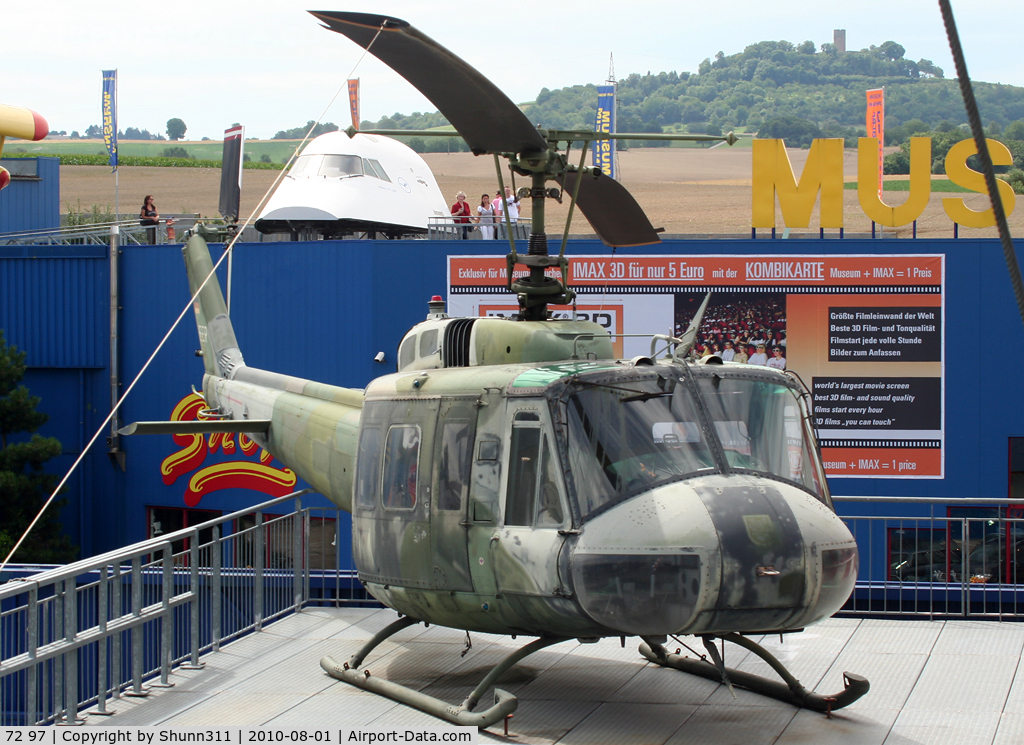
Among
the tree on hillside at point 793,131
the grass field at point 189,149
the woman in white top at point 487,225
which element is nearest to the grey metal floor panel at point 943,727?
the woman in white top at point 487,225

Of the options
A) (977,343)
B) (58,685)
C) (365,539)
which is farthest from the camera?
(977,343)

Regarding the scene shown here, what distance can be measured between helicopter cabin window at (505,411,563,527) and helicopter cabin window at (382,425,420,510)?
39.4 inches

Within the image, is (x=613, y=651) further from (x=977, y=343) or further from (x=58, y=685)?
(x=977, y=343)

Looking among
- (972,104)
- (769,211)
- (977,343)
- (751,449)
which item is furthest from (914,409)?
(972,104)

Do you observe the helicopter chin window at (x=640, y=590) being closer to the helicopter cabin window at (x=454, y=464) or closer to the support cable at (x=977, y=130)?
the helicopter cabin window at (x=454, y=464)

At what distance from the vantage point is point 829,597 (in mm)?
6422

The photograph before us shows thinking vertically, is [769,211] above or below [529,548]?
above

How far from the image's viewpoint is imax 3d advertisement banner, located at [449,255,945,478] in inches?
737

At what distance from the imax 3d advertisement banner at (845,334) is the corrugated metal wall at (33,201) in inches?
694

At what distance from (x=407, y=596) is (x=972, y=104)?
5.21m

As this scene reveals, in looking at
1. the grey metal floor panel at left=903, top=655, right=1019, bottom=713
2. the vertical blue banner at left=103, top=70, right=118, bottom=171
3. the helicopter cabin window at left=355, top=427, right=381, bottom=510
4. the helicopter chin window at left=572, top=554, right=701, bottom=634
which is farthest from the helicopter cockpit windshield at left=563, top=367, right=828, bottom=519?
the vertical blue banner at left=103, top=70, right=118, bottom=171

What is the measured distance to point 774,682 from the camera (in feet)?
25.7

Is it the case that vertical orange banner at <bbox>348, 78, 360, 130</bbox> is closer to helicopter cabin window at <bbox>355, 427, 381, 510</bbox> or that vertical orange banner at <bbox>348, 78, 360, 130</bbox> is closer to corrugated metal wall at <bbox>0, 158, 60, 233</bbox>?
corrugated metal wall at <bbox>0, 158, 60, 233</bbox>

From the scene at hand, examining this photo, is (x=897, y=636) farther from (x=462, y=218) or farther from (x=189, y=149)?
→ (x=189, y=149)
